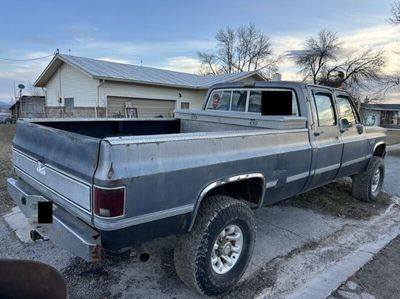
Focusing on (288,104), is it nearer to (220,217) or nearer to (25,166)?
(220,217)

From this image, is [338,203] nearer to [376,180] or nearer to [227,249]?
[376,180]

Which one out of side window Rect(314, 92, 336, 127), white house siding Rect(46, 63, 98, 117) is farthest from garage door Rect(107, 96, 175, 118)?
side window Rect(314, 92, 336, 127)

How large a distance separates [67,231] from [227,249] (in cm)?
145

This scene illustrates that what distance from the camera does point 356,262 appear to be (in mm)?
3986

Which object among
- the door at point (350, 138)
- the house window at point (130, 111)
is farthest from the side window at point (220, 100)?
the house window at point (130, 111)

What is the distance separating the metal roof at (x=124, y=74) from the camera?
18109 millimetres

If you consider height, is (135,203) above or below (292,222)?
above

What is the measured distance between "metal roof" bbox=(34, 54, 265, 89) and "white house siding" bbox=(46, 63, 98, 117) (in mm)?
521

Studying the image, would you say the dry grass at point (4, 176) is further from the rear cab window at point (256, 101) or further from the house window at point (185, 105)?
the house window at point (185, 105)

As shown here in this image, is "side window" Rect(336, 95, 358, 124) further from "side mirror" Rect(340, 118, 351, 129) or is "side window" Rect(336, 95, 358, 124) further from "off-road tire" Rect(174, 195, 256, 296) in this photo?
"off-road tire" Rect(174, 195, 256, 296)

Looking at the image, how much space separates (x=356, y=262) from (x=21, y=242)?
3.86 meters

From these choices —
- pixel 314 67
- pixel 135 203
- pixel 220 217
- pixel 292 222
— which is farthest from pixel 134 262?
pixel 314 67

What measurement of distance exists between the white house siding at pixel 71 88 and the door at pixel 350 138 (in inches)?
552

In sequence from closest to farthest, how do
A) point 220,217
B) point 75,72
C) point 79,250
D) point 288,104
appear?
1. point 79,250
2. point 220,217
3. point 288,104
4. point 75,72
